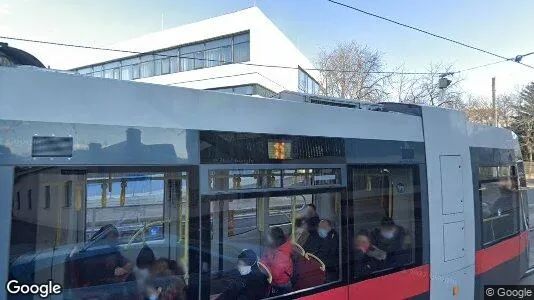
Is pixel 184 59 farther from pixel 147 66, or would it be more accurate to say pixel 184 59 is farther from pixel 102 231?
pixel 102 231

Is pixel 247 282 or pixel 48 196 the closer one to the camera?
pixel 48 196

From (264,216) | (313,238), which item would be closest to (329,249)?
(313,238)

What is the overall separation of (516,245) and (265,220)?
5058mm

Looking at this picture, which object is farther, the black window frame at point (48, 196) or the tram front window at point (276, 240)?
the tram front window at point (276, 240)

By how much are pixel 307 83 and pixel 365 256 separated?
2891cm

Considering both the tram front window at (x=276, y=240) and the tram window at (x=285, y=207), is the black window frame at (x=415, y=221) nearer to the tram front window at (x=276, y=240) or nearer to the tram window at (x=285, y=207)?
the tram front window at (x=276, y=240)

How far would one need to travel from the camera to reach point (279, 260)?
3.32m

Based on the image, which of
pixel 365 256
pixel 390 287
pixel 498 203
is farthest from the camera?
pixel 498 203

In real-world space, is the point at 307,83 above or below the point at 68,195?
above

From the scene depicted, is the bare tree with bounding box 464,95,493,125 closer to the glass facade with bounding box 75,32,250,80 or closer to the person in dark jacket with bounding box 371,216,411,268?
the glass facade with bounding box 75,32,250,80

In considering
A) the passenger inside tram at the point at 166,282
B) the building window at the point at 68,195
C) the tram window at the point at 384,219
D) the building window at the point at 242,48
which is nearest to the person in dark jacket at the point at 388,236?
the tram window at the point at 384,219

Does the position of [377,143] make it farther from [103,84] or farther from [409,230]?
[103,84]

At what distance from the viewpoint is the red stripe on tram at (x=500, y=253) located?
5.23 metres

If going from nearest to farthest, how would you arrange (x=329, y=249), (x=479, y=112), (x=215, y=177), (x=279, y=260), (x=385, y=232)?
(x=215, y=177) → (x=279, y=260) → (x=329, y=249) → (x=385, y=232) → (x=479, y=112)
